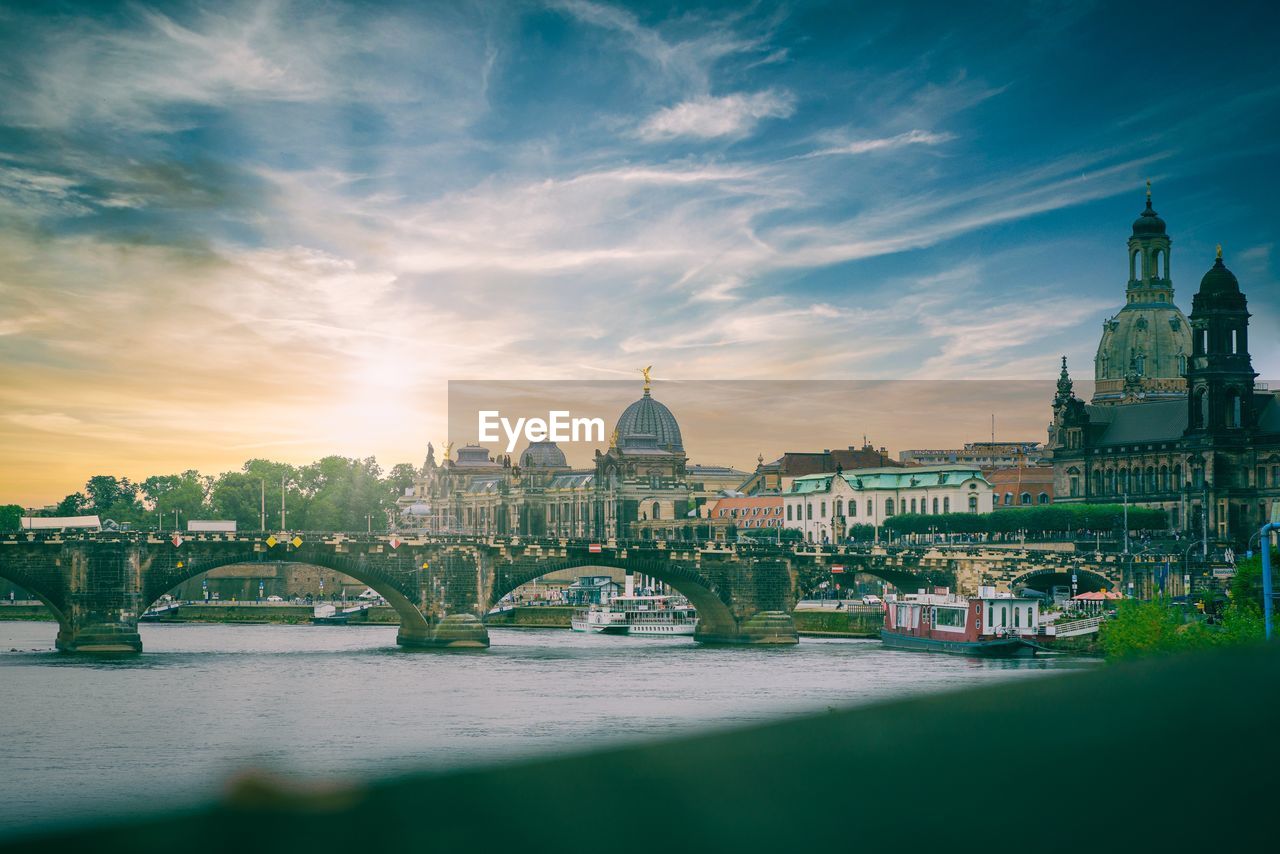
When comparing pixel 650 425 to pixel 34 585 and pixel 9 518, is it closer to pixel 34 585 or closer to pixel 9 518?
pixel 9 518

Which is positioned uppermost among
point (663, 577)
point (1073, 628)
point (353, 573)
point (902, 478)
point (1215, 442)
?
point (1215, 442)

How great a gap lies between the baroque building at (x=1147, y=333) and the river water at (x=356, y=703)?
7641 centimetres

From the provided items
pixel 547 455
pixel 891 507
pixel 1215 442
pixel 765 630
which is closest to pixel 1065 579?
pixel 1215 442

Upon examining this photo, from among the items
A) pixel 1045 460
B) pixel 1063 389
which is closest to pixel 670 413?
pixel 1045 460

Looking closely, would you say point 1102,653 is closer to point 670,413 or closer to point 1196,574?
point 1196,574

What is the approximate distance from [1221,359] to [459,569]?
5157 centimetres

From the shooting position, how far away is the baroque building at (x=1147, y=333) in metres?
141

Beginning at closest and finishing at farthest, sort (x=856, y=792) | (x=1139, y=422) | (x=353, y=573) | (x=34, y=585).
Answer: (x=856, y=792)
(x=34, y=585)
(x=353, y=573)
(x=1139, y=422)

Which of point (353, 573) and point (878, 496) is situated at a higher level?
point (878, 496)

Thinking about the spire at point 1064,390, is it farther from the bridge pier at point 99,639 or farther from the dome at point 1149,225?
the bridge pier at point 99,639

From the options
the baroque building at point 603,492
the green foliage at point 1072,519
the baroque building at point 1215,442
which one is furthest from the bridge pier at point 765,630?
the baroque building at point 603,492

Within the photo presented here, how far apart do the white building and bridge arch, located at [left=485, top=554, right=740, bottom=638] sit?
37442 millimetres

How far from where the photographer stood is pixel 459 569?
71.9 metres

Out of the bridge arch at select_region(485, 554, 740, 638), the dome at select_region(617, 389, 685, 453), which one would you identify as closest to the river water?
the bridge arch at select_region(485, 554, 740, 638)
